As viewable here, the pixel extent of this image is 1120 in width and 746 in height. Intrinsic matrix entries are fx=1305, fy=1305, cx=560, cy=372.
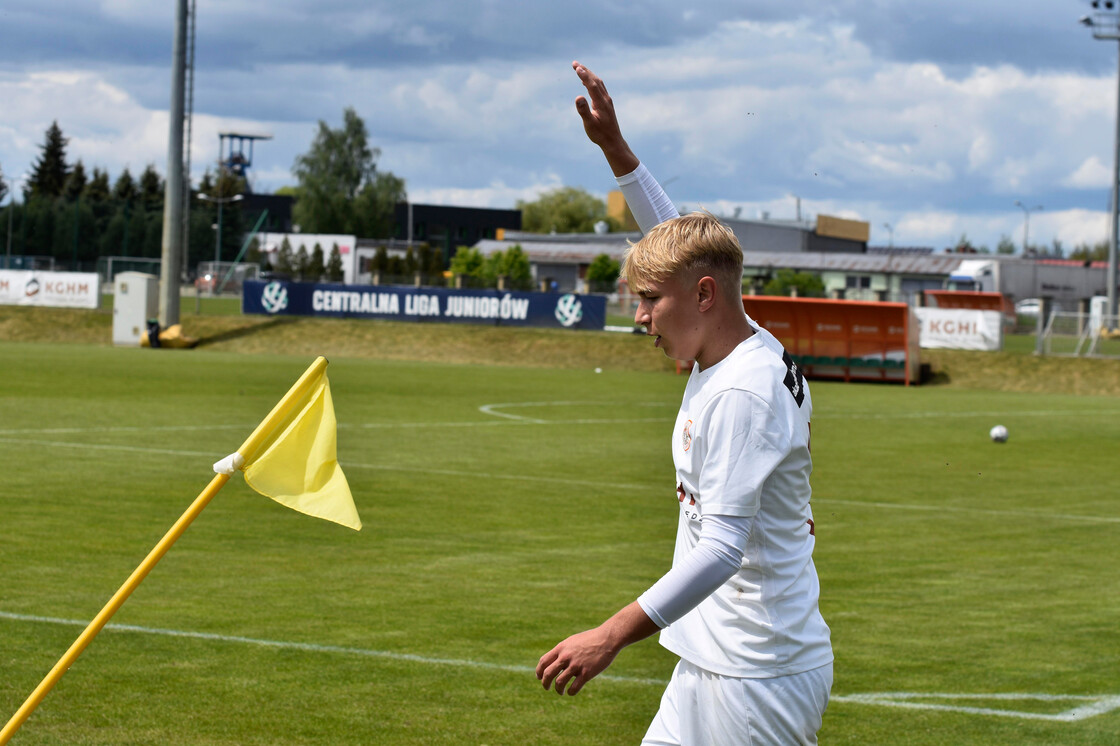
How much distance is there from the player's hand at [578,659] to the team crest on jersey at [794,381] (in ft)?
2.45

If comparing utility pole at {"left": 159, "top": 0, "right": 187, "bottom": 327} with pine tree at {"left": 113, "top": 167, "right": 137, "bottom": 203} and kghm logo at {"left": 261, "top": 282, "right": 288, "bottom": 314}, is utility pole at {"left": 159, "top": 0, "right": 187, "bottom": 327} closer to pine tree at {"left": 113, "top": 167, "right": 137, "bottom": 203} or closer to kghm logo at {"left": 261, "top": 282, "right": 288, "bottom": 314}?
kghm logo at {"left": 261, "top": 282, "right": 288, "bottom": 314}

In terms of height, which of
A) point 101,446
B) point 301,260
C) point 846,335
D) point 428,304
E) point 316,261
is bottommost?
point 101,446

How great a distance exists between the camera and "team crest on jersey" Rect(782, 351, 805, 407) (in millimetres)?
3170

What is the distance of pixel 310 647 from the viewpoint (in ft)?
23.0

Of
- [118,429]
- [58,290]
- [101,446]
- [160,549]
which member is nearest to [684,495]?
[160,549]

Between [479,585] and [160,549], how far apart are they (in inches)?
209

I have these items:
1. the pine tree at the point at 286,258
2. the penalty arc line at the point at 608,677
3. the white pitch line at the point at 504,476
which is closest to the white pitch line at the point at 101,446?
the white pitch line at the point at 504,476

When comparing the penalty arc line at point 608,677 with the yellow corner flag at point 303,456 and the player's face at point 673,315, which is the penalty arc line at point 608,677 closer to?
the yellow corner flag at point 303,456

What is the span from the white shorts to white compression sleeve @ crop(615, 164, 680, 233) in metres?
1.45

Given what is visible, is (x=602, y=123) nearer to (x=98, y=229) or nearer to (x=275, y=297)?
(x=275, y=297)

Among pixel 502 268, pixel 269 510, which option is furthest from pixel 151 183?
pixel 269 510

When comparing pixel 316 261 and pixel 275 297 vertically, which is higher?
pixel 316 261

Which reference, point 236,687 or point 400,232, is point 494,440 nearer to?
point 236,687

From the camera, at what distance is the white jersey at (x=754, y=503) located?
298 cm
